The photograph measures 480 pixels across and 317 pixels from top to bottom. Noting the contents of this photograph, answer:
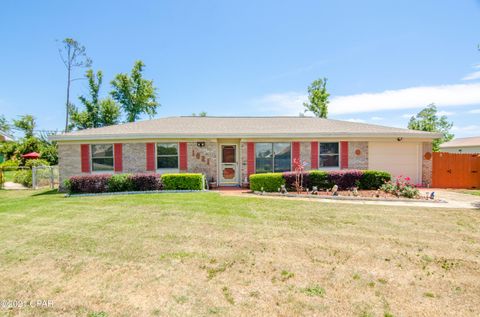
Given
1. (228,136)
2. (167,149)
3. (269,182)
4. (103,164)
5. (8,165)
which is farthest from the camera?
(8,165)

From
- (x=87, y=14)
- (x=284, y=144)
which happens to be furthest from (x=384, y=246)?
(x=87, y=14)

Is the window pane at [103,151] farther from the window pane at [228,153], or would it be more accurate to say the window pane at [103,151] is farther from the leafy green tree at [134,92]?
the leafy green tree at [134,92]

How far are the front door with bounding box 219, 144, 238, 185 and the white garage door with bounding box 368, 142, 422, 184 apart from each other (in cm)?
693

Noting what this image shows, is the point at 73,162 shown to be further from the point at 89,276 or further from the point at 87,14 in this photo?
the point at 89,276

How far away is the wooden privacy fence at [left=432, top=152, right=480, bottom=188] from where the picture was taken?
12.5m

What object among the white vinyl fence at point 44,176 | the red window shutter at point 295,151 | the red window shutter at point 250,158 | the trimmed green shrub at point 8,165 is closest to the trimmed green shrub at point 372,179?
the red window shutter at point 295,151

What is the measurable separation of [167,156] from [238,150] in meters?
3.56

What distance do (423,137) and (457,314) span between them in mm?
12176

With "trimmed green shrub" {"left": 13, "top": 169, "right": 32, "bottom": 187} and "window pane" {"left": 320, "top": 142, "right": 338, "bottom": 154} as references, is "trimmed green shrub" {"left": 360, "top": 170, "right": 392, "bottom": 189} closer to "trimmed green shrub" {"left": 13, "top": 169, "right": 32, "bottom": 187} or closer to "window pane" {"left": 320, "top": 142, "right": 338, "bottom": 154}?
"window pane" {"left": 320, "top": 142, "right": 338, "bottom": 154}

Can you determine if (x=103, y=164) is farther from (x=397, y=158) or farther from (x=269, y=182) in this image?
(x=397, y=158)

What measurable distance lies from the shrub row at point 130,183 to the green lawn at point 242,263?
3.91m

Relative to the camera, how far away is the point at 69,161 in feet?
39.9

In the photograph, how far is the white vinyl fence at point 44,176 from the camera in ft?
45.8

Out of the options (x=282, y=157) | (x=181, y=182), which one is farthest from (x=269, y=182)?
(x=181, y=182)
